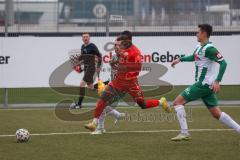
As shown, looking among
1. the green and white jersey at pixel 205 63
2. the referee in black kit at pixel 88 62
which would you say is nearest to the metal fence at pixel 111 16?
the referee in black kit at pixel 88 62

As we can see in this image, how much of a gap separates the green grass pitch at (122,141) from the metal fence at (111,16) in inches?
266

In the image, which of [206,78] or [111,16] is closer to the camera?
[206,78]

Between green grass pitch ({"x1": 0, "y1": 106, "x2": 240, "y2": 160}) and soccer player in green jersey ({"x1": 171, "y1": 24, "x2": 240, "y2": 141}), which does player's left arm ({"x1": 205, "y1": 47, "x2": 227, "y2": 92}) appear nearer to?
soccer player in green jersey ({"x1": 171, "y1": 24, "x2": 240, "y2": 141})

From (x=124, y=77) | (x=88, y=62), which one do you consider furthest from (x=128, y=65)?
(x=88, y=62)

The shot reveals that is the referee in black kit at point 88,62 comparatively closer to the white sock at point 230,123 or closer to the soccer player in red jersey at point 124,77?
the soccer player in red jersey at point 124,77

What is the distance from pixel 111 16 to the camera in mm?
25141

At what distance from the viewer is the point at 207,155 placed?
11109mm

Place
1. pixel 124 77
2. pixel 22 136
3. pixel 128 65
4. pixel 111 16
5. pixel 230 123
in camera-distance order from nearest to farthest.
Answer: pixel 230 123, pixel 22 136, pixel 128 65, pixel 124 77, pixel 111 16

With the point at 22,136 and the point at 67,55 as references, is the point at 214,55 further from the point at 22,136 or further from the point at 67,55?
the point at 67,55

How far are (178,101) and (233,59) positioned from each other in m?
10.1

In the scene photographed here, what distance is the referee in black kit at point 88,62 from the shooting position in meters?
20.0

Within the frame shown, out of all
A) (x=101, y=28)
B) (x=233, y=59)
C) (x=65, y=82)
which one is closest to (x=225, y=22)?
(x=101, y=28)

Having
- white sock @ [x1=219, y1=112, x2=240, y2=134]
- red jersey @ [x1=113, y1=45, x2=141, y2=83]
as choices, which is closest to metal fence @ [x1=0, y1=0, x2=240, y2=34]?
red jersey @ [x1=113, y1=45, x2=141, y2=83]

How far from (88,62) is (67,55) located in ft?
3.40
